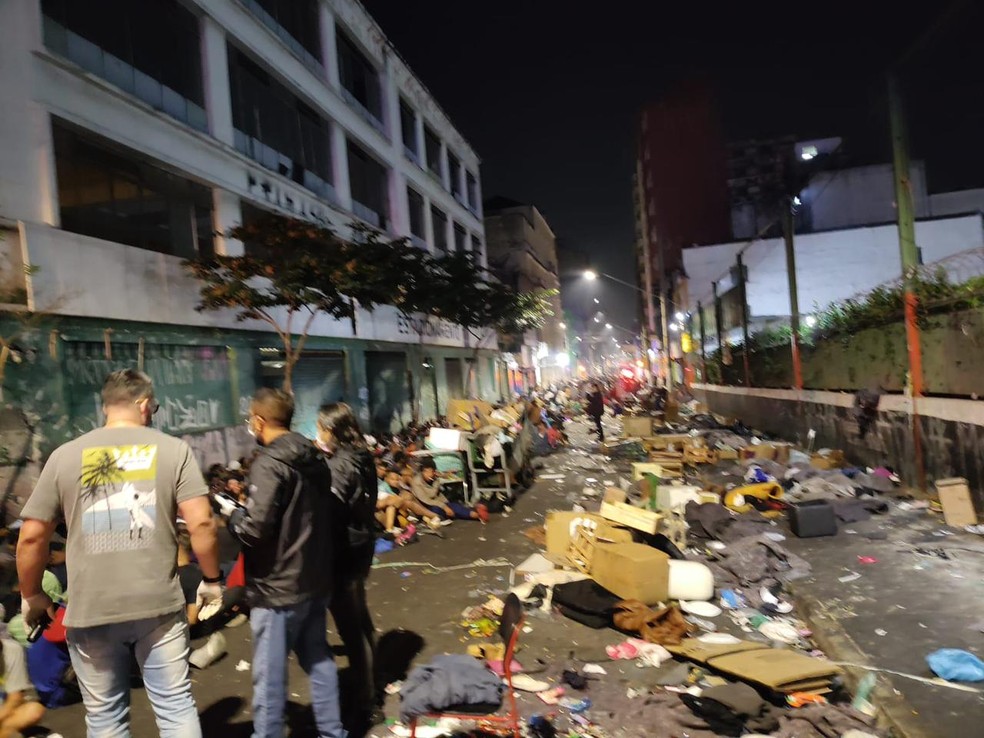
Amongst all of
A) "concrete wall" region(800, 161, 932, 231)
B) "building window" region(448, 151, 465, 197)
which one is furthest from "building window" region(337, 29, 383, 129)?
"concrete wall" region(800, 161, 932, 231)

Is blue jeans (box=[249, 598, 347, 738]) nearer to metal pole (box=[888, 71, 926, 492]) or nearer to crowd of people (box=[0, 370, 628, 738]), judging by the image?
crowd of people (box=[0, 370, 628, 738])

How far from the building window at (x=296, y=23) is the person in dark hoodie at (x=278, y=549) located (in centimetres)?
1405

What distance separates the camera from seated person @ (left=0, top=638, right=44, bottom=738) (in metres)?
2.70

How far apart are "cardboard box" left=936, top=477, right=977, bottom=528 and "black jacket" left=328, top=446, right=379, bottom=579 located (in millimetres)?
7086

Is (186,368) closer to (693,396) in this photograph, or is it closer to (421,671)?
(421,671)

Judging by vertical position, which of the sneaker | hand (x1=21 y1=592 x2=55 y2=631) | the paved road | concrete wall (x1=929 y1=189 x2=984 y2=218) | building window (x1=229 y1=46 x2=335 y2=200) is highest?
concrete wall (x1=929 y1=189 x2=984 y2=218)

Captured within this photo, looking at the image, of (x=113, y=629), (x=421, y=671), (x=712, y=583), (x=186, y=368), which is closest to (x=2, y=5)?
(x=186, y=368)

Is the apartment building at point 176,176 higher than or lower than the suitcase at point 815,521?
higher

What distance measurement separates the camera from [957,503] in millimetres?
7180

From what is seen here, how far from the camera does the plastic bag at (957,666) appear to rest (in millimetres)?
3645

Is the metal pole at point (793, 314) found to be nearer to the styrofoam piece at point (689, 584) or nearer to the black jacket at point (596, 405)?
Result: the black jacket at point (596, 405)

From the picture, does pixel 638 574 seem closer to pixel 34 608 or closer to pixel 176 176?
pixel 34 608

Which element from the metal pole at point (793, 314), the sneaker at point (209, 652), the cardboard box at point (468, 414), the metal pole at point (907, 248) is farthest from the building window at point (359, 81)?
the sneaker at point (209, 652)

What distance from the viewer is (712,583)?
538cm
